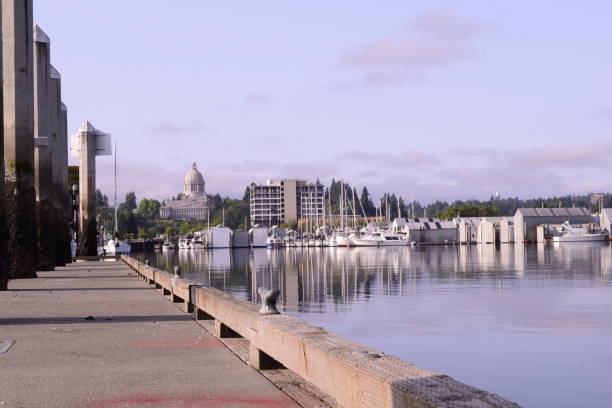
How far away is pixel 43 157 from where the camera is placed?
168 ft

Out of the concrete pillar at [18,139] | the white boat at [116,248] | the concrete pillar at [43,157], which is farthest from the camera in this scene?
the white boat at [116,248]

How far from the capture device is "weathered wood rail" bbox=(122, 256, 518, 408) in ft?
18.0

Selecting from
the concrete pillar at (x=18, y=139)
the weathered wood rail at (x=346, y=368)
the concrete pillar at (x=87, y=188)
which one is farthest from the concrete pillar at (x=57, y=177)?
the weathered wood rail at (x=346, y=368)

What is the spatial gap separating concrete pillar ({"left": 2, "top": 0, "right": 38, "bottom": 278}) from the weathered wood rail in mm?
25047

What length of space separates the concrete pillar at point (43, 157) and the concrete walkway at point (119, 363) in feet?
82.2

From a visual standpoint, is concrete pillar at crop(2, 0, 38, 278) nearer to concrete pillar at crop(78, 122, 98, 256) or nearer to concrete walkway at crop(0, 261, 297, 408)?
concrete walkway at crop(0, 261, 297, 408)

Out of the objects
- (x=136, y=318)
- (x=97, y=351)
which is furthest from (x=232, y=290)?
(x=97, y=351)

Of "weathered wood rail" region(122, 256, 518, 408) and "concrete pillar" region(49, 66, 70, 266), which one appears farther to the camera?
"concrete pillar" region(49, 66, 70, 266)

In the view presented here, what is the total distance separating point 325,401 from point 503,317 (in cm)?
1948

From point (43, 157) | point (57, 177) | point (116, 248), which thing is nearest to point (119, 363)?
point (43, 157)

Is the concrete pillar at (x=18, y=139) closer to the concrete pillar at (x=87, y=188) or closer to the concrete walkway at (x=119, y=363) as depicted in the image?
the concrete walkway at (x=119, y=363)

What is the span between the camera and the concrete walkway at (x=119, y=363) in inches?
368

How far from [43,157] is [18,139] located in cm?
1397

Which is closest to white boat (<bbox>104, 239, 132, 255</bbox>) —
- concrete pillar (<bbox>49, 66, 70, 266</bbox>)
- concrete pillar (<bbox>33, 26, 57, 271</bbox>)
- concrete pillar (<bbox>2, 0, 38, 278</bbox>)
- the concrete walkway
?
concrete pillar (<bbox>49, 66, 70, 266</bbox>)
